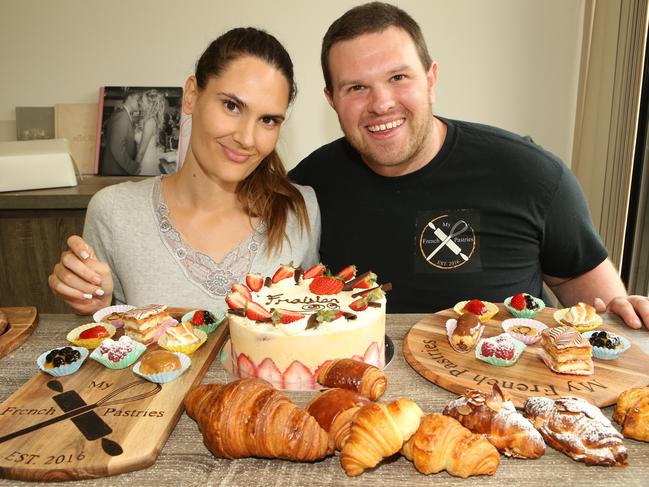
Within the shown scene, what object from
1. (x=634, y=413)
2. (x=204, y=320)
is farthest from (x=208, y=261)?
(x=634, y=413)

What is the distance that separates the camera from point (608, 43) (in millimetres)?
3240

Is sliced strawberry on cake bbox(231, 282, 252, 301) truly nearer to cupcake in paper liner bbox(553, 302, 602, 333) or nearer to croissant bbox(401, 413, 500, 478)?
croissant bbox(401, 413, 500, 478)

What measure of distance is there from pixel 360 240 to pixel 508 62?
2.00 meters

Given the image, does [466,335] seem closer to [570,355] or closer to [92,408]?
[570,355]

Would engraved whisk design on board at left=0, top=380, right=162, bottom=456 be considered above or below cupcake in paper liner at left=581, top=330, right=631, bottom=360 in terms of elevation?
below

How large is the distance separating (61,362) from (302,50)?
111 inches

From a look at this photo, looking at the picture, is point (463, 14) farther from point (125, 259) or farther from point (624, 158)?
point (125, 259)

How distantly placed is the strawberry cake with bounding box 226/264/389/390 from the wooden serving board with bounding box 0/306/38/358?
641 mm

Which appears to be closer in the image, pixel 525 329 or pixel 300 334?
pixel 300 334

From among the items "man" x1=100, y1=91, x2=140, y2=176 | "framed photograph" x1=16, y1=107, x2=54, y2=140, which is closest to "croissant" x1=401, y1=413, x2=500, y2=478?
"man" x1=100, y1=91, x2=140, y2=176

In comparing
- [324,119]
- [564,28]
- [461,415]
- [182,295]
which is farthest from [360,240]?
[564,28]

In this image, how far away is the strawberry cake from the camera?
1.38 metres

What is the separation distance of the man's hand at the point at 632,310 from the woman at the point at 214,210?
114 cm

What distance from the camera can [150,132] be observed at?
363 cm
